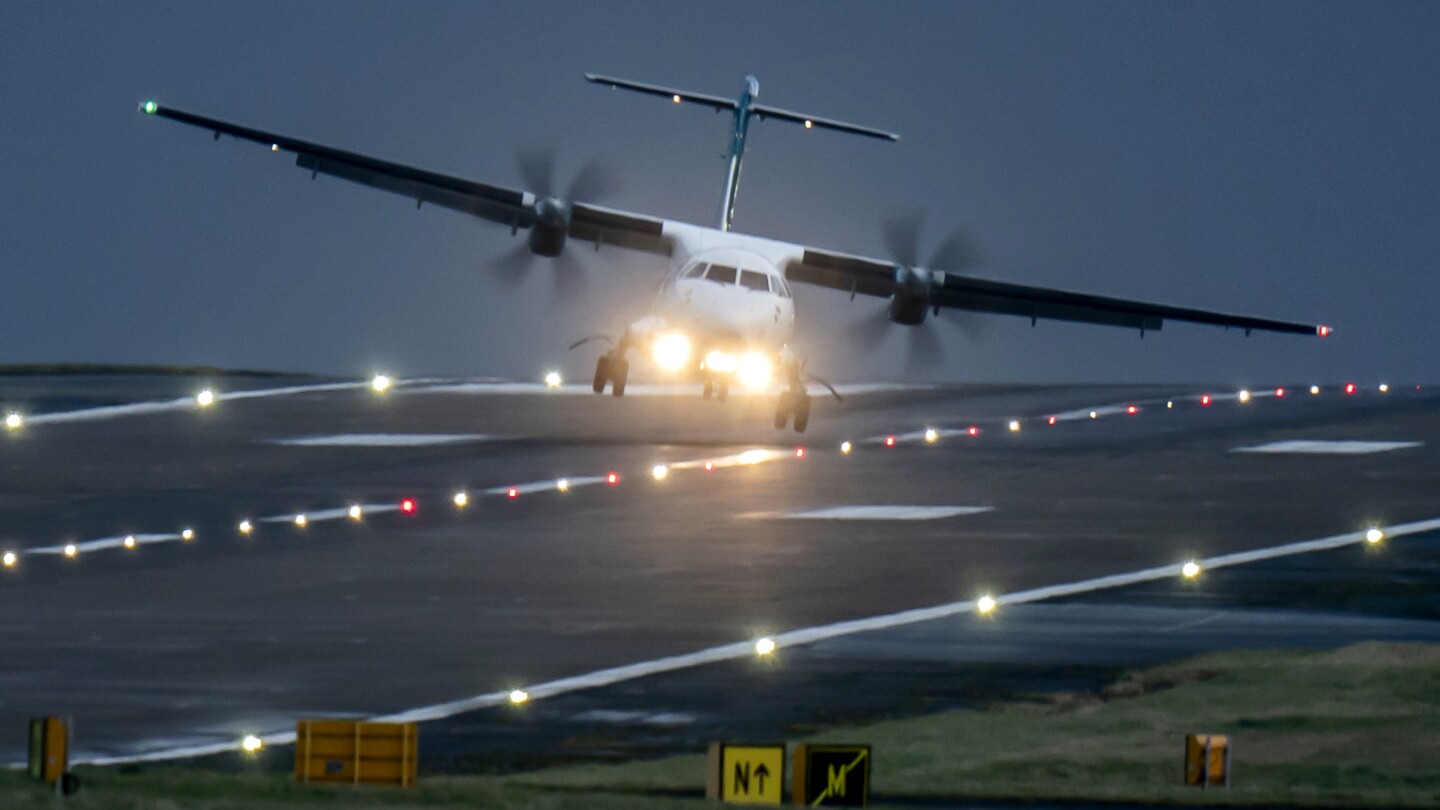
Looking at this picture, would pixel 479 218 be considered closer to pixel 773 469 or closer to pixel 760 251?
pixel 760 251

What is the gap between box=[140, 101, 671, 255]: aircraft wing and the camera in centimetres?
4350

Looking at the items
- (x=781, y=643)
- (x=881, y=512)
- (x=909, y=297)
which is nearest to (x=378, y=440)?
(x=909, y=297)

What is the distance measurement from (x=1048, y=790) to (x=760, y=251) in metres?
31.7

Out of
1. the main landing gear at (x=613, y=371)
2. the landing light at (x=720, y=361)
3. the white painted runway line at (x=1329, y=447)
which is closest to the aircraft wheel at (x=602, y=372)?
the main landing gear at (x=613, y=371)

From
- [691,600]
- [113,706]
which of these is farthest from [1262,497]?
[113,706]

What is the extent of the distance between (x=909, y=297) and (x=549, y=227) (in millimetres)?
7603

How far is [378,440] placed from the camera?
40.4 meters

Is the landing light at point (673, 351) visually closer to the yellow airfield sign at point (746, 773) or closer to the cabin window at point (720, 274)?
the cabin window at point (720, 274)

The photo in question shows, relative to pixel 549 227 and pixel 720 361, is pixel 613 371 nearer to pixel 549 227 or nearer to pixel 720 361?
pixel 549 227

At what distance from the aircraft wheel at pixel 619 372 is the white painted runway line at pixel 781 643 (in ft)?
59.9

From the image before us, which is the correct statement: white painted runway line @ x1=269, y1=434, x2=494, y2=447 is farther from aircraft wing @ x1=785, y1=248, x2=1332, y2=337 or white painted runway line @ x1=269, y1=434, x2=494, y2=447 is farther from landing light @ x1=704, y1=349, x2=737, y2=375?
aircraft wing @ x1=785, y1=248, x2=1332, y2=337

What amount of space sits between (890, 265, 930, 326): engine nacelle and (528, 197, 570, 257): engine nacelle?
699 cm

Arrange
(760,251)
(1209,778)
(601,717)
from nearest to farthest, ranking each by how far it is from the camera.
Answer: (1209,778), (601,717), (760,251)

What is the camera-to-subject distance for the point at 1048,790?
36.8 feet
